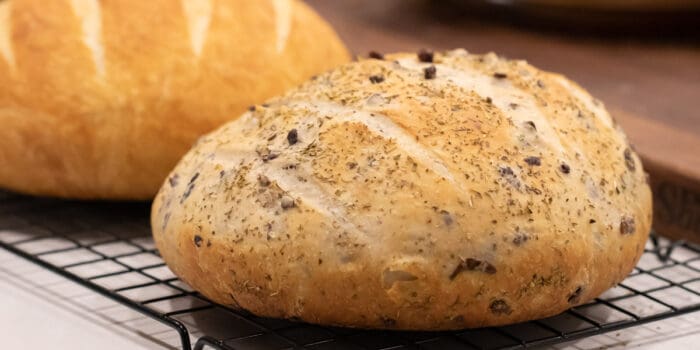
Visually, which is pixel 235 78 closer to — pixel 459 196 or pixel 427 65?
pixel 427 65

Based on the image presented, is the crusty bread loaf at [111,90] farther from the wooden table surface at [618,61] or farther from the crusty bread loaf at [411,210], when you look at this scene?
the wooden table surface at [618,61]

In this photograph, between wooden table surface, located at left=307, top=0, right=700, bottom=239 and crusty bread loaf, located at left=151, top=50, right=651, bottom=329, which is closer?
crusty bread loaf, located at left=151, top=50, right=651, bottom=329

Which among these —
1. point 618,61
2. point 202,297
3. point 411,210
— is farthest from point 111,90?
point 618,61

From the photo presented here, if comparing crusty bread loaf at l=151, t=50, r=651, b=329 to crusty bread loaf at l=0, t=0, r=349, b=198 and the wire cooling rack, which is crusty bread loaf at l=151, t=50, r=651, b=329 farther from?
crusty bread loaf at l=0, t=0, r=349, b=198

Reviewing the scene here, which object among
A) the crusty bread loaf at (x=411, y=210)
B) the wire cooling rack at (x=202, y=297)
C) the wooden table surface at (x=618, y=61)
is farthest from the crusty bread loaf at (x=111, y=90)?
the wooden table surface at (x=618, y=61)

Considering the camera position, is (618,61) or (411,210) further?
(618,61)

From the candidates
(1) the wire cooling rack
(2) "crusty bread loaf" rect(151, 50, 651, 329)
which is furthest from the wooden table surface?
(2) "crusty bread loaf" rect(151, 50, 651, 329)

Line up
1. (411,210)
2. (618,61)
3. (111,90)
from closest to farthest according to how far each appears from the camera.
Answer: (411,210)
(111,90)
(618,61)

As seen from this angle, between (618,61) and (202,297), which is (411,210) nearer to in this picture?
(202,297)
